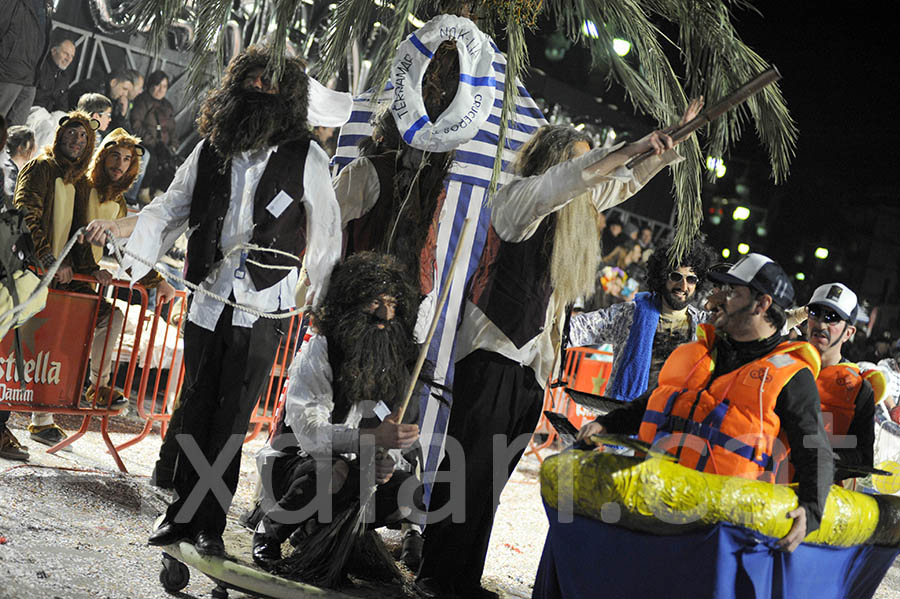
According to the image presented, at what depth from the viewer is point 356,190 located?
15.5 feet

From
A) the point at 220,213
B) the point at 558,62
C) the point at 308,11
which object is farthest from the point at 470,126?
the point at 558,62

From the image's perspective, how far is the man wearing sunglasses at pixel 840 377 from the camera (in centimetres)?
430

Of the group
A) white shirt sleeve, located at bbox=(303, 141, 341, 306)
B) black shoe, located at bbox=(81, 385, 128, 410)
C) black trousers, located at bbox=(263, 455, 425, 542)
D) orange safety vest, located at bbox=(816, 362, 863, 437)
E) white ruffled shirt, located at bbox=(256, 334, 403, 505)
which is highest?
white shirt sleeve, located at bbox=(303, 141, 341, 306)

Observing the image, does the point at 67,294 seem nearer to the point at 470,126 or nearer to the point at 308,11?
the point at 470,126

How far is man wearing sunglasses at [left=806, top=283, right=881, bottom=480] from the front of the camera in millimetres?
4305

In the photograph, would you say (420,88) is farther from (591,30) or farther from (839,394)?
(839,394)

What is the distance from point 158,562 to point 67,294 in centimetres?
203

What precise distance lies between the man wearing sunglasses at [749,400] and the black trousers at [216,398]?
4.73 ft

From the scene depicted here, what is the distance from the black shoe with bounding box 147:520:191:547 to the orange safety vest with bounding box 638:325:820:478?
6.29 feet

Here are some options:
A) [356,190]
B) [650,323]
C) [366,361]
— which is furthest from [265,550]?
[650,323]

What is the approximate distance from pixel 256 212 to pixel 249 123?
0.38 m

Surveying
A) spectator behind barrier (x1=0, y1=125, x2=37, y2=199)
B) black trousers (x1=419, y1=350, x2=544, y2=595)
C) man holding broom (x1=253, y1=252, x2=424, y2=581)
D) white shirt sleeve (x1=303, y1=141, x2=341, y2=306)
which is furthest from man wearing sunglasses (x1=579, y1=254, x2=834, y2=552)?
spectator behind barrier (x1=0, y1=125, x2=37, y2=199)

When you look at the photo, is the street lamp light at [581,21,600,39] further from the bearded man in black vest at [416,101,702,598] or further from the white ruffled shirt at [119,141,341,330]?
the white ruffled shirt at [119,141,341,330]

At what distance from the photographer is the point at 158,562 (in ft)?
13.5
